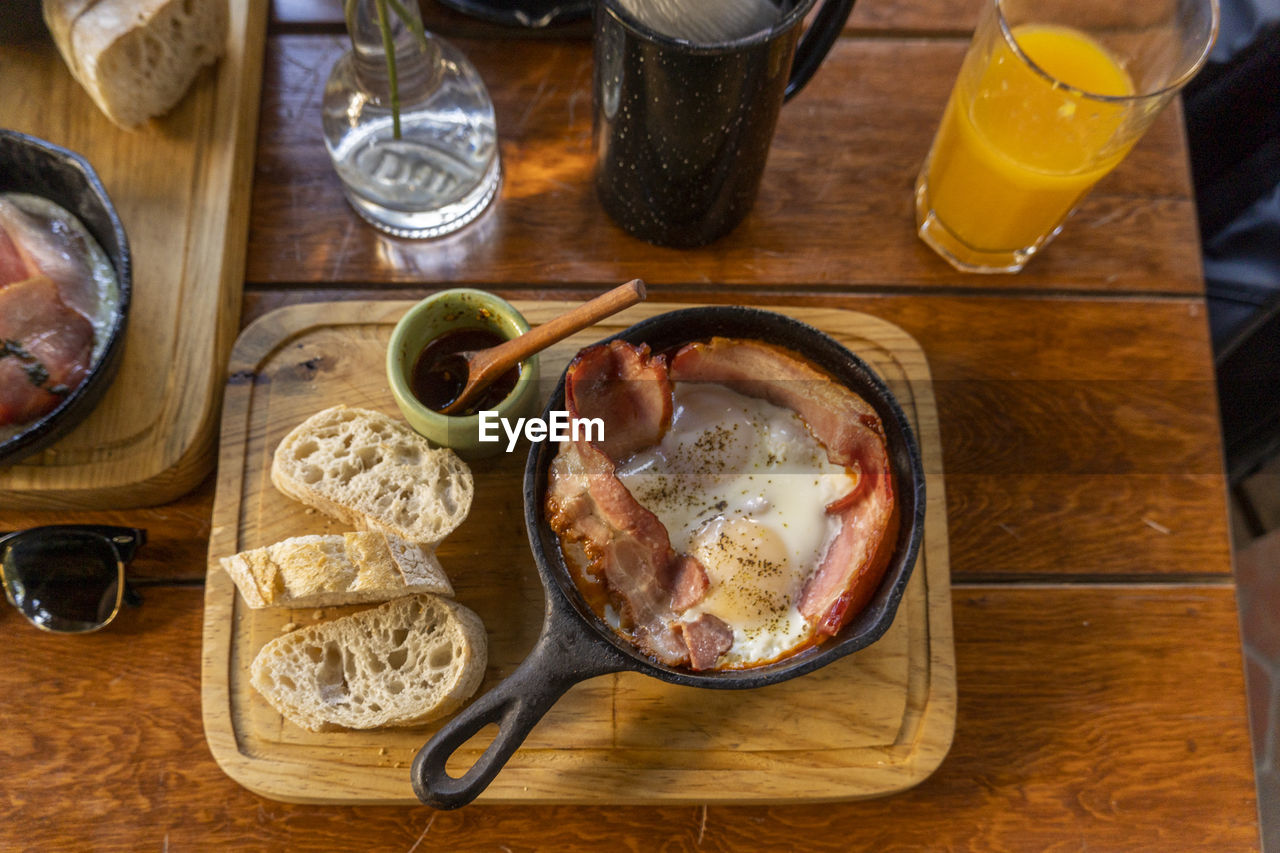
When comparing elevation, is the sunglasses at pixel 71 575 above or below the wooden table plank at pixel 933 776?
above

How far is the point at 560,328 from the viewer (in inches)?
62.6

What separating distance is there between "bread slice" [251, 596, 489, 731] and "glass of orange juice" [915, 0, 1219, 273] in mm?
1270

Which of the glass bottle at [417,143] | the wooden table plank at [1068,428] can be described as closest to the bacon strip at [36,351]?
the wooden table plank at [1068,428]

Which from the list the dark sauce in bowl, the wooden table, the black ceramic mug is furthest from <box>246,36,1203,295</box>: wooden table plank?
the dark sauce in bowl

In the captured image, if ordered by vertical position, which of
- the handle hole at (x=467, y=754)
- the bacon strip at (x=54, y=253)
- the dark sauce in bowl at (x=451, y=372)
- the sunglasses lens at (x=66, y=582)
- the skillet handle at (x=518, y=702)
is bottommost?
the handle hole at (x=467, y=754)

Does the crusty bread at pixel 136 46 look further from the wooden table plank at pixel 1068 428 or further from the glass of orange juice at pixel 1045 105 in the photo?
the glass of orange juice at pixel 1045 105

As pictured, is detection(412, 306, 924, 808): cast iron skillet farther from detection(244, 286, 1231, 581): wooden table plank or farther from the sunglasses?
the sunglasses

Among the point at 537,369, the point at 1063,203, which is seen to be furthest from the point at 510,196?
the point at 1063,203

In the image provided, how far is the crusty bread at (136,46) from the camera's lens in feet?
6.03

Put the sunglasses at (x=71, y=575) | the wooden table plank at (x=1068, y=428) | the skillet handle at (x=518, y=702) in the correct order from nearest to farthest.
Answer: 1. the skillet handle at (x=518, y=702)
2. the sunglasses at (x=71, y=575)
3. the wooden table plank at (x=1068, y=428)

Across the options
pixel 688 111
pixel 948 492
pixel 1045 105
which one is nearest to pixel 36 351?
pixel 688 111

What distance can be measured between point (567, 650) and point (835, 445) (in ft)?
1.83

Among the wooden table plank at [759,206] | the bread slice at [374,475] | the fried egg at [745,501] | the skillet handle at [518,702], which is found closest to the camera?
the skillet handle at [518,702]

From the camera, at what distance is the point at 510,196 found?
2.11m
